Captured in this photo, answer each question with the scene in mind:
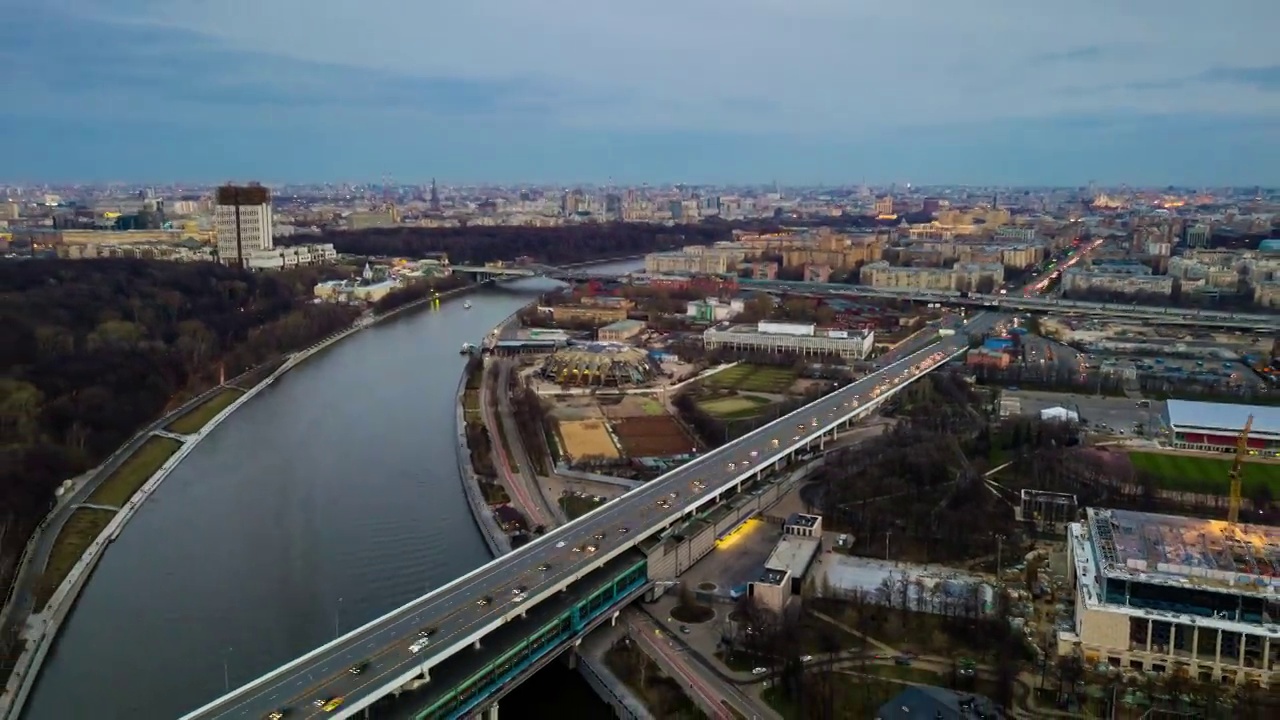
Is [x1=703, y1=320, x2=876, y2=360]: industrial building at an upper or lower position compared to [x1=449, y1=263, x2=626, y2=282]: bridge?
lower

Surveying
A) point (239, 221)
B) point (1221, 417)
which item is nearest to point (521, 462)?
point (1221, 417)

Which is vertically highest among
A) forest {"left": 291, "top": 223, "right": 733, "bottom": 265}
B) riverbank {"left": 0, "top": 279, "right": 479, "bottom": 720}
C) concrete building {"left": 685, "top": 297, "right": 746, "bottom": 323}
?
forest {"left": 291, "top": 223, "right": 733, "bottom": 265}

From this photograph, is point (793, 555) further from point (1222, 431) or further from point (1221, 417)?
point (1221, 417)

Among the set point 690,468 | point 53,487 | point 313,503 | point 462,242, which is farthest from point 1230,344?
point 462,242

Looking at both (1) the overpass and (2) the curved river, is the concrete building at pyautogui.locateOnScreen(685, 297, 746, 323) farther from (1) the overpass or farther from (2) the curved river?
(2) the curved river

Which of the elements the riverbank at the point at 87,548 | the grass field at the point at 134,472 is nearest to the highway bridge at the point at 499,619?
the riverbank at the point at 87,548

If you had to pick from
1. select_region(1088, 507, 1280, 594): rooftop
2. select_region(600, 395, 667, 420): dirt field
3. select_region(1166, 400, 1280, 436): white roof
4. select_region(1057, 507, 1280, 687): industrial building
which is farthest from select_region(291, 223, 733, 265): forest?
select_region(1057, 507, 1280, 687): industrial building
